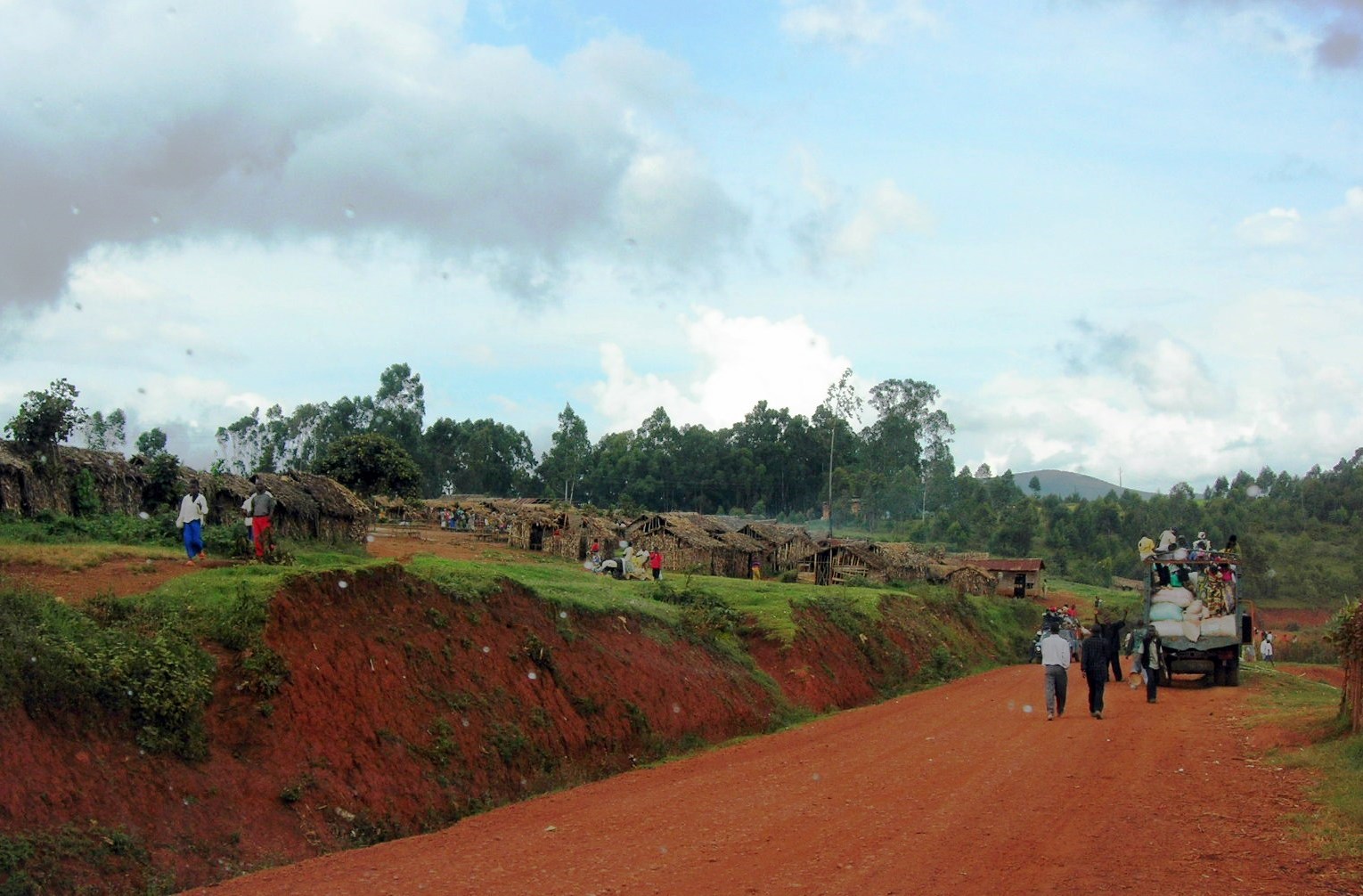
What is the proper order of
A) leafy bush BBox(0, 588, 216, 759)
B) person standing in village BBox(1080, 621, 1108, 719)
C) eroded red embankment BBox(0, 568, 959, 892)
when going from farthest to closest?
1. person standing in village BBox(1080, 621, 1108, 719)
2. leafy bush BBox(0, 588, 216, 759)
3. eroded red embankment BBox(0, 568, 959, 892)

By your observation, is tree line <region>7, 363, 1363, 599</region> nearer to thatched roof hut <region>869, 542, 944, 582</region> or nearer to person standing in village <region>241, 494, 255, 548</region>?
thatched roof hut <region>869, 542, 944, 582</region>

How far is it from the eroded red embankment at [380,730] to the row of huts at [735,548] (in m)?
25.4

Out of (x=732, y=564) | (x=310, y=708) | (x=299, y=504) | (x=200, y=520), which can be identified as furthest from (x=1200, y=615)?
(x=732, y=564)

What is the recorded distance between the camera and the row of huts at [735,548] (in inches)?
1912

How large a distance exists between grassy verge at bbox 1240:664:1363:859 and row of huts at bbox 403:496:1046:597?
92.1 feet

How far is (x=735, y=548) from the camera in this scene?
51.4m

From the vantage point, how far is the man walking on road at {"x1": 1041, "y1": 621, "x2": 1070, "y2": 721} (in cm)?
1827

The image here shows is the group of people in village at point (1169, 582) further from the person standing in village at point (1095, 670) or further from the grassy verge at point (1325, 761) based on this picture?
the person standing in village at point (1095, 670)

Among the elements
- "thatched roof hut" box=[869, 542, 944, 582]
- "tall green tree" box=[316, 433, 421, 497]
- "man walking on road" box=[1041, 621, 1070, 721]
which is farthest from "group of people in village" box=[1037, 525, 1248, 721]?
"tall green tree" box=[316, 433, 421, 497]

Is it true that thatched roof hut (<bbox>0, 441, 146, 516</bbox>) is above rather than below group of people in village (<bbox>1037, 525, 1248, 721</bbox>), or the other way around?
above

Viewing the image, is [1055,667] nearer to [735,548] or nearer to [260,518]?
[260,518]

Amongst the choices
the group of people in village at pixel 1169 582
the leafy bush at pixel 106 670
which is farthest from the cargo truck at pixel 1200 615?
the leafy bush at pixel 106 670

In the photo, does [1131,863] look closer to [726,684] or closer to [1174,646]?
[726,684]

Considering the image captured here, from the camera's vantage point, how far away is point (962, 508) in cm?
9062
